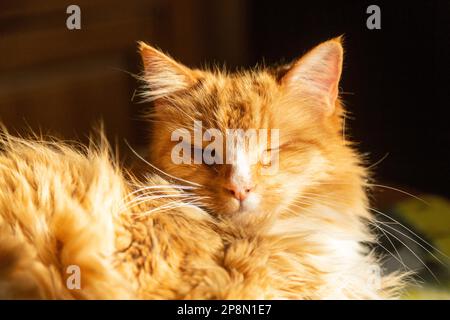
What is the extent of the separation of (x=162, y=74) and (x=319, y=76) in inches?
10.3

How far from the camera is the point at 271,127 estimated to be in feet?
3.01

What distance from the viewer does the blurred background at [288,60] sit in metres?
1.30

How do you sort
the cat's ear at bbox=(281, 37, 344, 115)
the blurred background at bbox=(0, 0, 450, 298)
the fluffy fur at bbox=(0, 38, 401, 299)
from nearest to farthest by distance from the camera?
the fluffy fur at bbox=(0, 38, 401, 299)
the cat's ear at bbox=(281, 37, 344, 115)
the blurred background at bbox=(0, 0, 450, 298)

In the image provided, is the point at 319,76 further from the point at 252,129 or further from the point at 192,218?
the point at 192,218

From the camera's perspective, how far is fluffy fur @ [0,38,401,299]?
80 cm

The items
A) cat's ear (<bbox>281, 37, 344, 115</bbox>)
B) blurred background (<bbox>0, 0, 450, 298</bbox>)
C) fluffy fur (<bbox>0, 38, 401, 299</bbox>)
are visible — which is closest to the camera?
fluffy fur (<bbox>0, 38, 401, 299</bbox>)

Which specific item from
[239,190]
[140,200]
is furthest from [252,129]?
[140,200]

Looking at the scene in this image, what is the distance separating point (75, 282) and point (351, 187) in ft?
1.56

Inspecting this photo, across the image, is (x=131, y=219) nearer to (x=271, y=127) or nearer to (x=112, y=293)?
(x=112, y=293)

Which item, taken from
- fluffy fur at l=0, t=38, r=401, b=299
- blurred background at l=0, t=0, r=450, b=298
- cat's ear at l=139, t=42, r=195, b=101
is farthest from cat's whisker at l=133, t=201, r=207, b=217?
blurred background at l=0, t=0, r=450, b=298

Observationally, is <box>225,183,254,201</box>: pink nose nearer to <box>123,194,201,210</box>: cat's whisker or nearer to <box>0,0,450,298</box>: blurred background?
<box>123,194,201,210</box>: cat's whisker

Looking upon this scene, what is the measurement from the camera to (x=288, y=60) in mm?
1484

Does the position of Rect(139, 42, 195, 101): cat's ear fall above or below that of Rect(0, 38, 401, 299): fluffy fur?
above

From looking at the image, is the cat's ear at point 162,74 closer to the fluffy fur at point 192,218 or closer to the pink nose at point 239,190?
the fluffy fur at point 192,218
